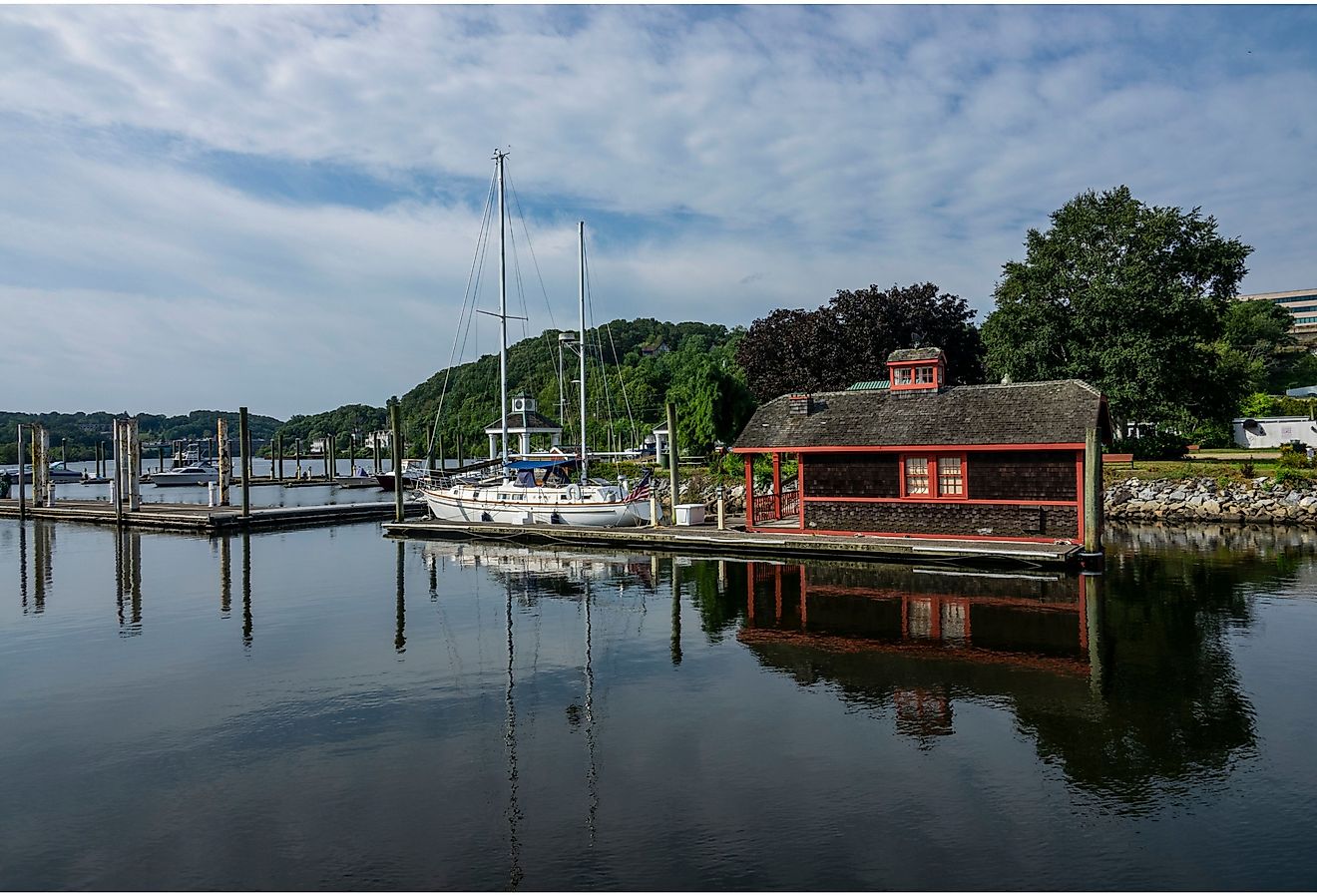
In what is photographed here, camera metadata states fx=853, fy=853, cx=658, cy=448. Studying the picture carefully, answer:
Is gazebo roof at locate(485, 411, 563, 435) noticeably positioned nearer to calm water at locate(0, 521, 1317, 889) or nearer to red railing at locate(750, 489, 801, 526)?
red railing at locate(750, 489, 801, 526)

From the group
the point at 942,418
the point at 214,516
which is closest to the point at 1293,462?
the point at 942,418

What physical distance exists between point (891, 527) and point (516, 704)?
1693 cm

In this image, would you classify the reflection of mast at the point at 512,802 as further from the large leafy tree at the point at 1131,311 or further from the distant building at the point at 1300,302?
the distant building at the point at 1300,302

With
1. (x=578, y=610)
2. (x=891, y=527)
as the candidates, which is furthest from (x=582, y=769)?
(x=891, y=527)

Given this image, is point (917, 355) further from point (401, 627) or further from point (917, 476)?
point (401, 627)

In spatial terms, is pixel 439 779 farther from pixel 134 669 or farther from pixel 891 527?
pixel 891 527

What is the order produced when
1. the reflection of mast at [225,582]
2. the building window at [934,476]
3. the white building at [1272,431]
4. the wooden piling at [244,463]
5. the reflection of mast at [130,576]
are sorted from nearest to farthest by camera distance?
1. the reflection of mast at [130,576]
2. the reflection of mast at [225,582]
3. the building window at [934,476]
4. the wooden piling at [244,463]
5. the white building at [1272,431]

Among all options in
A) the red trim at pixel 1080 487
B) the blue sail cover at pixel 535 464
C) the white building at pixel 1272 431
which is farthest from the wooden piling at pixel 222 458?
the white building at pixel 1272 431

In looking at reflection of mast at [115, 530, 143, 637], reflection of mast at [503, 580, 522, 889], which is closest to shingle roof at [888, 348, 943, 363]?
reflection of mast at [503, 580, 522, 889]

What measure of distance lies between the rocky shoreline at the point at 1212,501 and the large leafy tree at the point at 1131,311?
145 inches

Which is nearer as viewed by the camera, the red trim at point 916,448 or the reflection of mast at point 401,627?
the reflection of mast at point 401,627

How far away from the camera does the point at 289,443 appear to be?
19100 centimetres

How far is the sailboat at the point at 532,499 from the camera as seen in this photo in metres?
33.1

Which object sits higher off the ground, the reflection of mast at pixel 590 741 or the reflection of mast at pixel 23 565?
the reflection of mast at pixel 23 565
